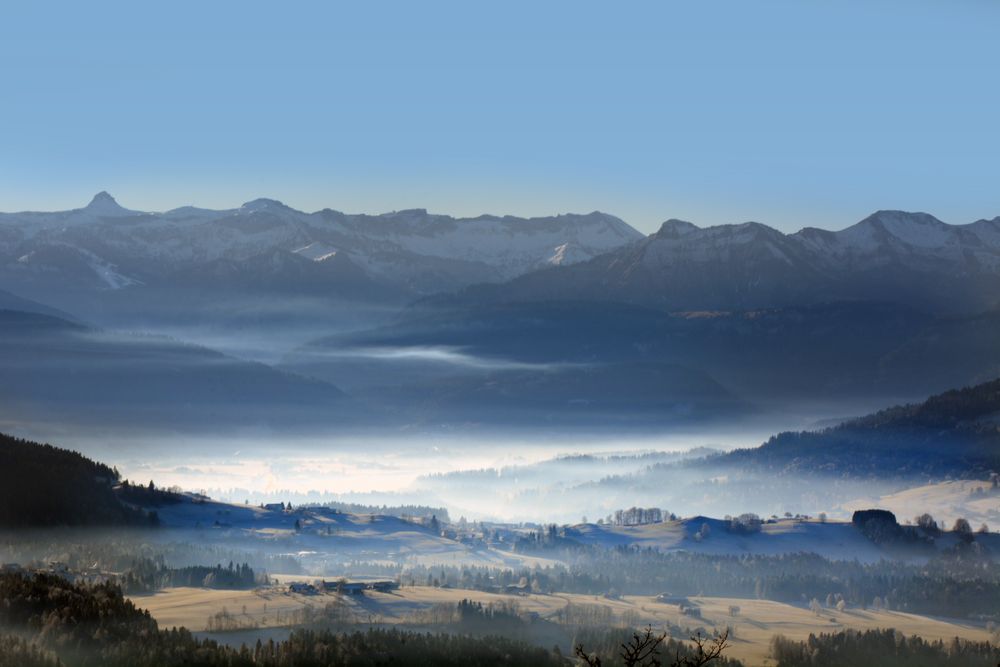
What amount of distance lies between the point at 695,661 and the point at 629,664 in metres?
4.45

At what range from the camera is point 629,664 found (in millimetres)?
135000

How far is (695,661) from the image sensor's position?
13475cm
